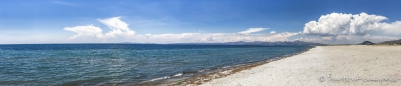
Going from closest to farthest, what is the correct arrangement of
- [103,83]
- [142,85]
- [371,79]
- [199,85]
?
[371,79] → [199,85] → [142,85] → [103,83]

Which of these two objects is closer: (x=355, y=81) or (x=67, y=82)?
(x=355, y=81)

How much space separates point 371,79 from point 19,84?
25.0 meters

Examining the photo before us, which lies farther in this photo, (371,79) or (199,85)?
(199,85)

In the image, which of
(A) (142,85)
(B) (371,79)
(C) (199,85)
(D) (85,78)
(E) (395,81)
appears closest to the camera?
(E) (395,81)

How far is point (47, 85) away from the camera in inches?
699

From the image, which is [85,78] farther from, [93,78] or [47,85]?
[47,85]

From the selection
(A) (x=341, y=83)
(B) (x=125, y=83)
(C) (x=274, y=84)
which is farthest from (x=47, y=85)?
(A) (x=341, y=83)

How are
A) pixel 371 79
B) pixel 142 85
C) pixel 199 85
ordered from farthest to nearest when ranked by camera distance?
1. pixel 142 85
2. pixel 199 85
3. pixel 371 79

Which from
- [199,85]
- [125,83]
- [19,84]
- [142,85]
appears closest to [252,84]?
[199,85]

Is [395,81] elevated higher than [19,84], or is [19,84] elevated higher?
[395,81]

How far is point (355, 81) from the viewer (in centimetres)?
1285

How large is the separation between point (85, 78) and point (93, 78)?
27.0 inches

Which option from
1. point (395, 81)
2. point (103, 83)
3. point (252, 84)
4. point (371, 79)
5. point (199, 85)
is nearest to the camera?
point (395, 81)

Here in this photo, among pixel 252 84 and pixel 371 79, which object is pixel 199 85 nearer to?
pixel 252 84
